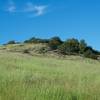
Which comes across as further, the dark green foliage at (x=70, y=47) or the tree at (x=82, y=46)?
the tree at (x=82, y=46)

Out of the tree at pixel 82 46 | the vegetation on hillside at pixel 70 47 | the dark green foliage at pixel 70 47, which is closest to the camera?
the vegetation on hillside at pixel 70 47

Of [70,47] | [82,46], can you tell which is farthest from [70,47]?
[82,46]

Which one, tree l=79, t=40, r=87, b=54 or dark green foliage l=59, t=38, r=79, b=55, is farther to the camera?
tree l=79, t=40, r=87, b=54

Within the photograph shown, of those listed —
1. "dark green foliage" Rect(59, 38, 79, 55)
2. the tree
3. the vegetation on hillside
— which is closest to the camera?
the vegetation on hillside

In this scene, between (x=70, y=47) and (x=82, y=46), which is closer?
(x=70, y=47)

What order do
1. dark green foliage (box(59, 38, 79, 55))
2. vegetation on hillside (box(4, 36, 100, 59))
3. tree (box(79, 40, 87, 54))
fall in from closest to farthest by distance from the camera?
vegetation on hillside (box(4, 36, 100, 59)) → dark green foliage (box(59, 38, 79, 55)) → tree (box(79, 40, 87, 54))

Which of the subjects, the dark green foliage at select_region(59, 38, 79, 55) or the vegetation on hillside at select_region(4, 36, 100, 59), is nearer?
the vegetation on hillside at select_region(4, 36, 100, 59)

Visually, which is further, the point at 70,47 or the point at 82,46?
the point at 82,46

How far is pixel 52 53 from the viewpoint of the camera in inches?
2440

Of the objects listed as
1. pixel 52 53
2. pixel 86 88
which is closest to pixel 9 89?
pixel 86 88

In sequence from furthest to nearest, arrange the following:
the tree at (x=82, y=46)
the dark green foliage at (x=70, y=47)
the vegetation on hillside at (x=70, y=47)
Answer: the tree at (x=82, y=46) → the dark green foliage at (x=70, y=47) → the vegetation on hillside at (x=70, y=47)

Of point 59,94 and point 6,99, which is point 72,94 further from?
point 6,99

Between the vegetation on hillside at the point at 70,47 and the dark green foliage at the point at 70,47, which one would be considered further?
the dark green foliage at the point at 70,47

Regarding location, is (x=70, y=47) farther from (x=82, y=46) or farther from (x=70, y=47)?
(x=82, y=46)
